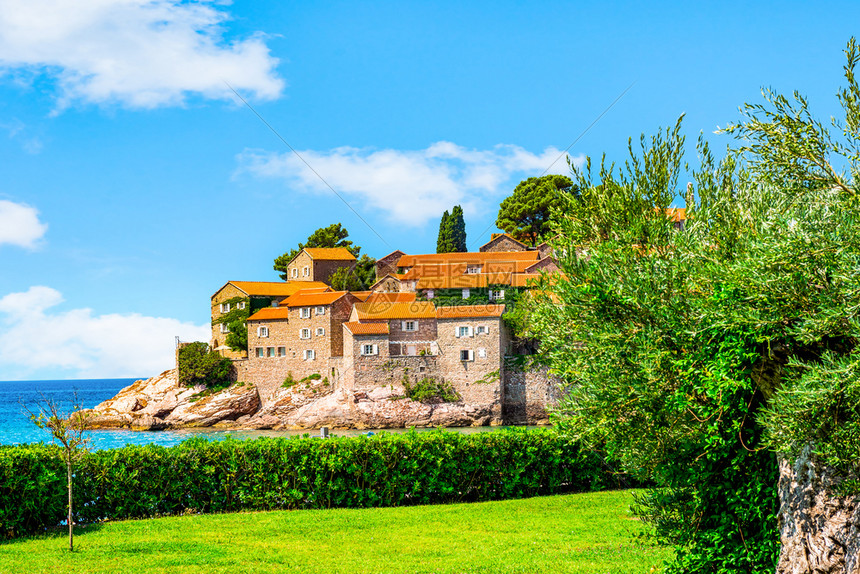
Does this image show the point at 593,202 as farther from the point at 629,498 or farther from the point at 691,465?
the point at 629,498

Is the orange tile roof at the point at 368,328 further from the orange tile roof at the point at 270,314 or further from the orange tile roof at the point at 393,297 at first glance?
the orange tile roof at the point at 270,314

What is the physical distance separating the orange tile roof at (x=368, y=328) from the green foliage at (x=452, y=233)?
23125 millimetres

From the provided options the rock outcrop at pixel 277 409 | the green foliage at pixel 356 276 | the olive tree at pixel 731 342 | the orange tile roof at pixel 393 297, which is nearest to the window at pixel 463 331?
the rock outcrop at pixel 277 409

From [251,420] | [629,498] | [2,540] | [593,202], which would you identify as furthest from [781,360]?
[251,420]

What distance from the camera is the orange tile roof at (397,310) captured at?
65000mm

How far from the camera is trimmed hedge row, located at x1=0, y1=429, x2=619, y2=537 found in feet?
55.3

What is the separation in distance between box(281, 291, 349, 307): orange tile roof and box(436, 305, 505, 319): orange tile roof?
11497mm

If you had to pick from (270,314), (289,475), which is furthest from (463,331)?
(289,475)

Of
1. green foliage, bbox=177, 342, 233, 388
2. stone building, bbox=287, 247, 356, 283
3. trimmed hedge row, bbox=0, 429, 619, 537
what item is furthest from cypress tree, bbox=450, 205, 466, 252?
trimmed hedge row, bbox=0, 429, 619, 537

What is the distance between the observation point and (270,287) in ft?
265

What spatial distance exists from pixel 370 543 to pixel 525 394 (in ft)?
160

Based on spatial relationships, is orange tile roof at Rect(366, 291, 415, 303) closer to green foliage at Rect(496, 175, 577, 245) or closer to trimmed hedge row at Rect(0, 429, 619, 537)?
green foliage at Rect(496, 175, 577, 245)

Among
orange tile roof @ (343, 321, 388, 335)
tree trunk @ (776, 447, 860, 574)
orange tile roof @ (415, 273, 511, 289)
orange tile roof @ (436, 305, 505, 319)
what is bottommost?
tree trunk @ (776, 447, 860, 574)

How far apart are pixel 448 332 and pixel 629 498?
43.8m
